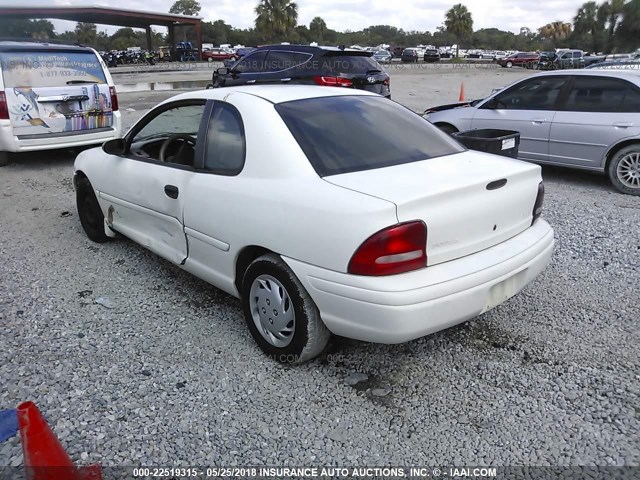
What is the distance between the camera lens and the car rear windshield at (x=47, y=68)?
741 centimetres

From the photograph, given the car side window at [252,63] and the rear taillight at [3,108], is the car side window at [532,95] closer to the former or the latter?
the car side window at [252,63]

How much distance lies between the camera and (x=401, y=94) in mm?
19219

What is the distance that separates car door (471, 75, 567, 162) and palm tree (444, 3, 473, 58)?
82945 millimetres

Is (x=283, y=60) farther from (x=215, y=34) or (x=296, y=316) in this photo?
(x=215, y=34)

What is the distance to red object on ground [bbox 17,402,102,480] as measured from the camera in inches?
77.4

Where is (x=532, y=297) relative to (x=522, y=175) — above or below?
below

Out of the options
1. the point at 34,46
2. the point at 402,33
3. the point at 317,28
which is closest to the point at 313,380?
the point at 34,46

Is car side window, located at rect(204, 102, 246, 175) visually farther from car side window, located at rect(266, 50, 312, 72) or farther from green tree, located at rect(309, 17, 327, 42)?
green tree, located at rect(309, 17, 327, 42)

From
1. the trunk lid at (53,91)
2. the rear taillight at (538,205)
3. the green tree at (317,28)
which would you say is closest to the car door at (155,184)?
the rear taillight at (538,205)

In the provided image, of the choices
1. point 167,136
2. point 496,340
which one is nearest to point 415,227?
point 496,340

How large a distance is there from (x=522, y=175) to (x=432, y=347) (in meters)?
1.17

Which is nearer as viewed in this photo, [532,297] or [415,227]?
[415,227]

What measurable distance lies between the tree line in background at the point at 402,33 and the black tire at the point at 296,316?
1901 inches

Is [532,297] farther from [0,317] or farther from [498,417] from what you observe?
[0,317]
